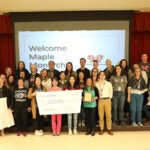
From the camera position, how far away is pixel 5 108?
19.5 ft

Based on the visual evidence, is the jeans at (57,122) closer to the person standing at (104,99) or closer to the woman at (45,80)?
the woman at (45,80)

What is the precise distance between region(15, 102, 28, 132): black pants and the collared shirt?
1440 mm

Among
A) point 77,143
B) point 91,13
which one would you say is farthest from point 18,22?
point 77,143

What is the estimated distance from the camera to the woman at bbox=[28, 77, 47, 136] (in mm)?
5934

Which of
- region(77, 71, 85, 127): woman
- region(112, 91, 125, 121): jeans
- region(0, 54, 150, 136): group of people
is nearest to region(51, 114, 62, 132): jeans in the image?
region(0, 54, 150, 136): group of people

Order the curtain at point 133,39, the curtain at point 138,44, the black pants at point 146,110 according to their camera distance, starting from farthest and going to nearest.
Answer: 1. the curtain at point 138,44
2. the curtain at point 133,39
3. the black pants at point 146,110

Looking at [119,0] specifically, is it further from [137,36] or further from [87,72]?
[87,72]

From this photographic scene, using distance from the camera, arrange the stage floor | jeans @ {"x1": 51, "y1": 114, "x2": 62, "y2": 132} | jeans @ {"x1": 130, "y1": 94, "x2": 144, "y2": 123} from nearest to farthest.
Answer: the stage floor
jeans @ {"x1": 51, "y1": 114, "x2": 62, "y2": 132}
jeans @ {"x1": 130, "y1": 94, "x2": 144, "y2": 123}

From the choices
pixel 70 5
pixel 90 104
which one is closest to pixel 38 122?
pixel 90 104

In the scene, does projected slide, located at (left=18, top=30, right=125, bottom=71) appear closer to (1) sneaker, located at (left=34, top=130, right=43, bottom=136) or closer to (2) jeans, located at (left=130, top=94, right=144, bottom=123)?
(2) jeans, located at (left=130, top=94, right=144, bottom=123)

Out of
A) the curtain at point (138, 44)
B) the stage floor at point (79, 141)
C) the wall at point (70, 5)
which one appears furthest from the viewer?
the curtain at point (138, 44)

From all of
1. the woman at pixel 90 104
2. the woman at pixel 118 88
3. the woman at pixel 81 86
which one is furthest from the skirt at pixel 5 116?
the woman at pixel 118 88

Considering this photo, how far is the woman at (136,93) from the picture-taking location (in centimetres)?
615

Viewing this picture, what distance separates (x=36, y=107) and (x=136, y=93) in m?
1.96
